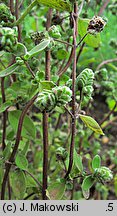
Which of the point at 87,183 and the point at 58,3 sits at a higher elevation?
the point at 58,3

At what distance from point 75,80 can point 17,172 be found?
0.26m

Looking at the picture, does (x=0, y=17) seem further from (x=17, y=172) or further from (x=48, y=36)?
(x=17, y=172)

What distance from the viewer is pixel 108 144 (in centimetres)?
195

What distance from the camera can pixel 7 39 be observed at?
56cm

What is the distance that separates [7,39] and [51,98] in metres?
0.11

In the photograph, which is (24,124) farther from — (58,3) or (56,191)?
(58,3)

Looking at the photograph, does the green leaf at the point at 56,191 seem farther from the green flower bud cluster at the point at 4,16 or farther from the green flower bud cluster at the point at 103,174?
the green flower bud cluster at the point at 4,16

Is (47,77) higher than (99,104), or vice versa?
(47,77)

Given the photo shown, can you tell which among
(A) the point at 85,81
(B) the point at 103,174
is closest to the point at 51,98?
(A) the point at 85,81

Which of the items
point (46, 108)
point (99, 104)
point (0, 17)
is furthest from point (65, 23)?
point (99, 104)

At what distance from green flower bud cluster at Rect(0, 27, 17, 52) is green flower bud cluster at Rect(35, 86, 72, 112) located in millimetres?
86

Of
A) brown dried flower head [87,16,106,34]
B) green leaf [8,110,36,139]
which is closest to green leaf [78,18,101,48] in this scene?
brown dried flower head [87,16,106,34]

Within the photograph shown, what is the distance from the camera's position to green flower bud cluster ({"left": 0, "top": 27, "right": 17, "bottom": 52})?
22.0 inches

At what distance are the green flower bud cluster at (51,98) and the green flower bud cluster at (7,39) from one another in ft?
0.28
